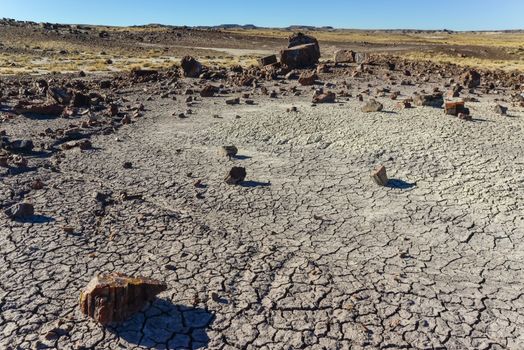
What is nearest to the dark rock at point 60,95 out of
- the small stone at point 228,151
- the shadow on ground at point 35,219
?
the small stone at point 228,151

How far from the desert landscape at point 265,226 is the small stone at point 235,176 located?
0.02 m

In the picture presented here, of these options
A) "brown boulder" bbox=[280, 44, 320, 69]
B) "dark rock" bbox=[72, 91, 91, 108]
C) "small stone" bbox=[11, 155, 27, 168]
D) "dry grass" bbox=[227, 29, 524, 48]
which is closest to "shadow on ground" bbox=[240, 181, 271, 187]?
"small stone" bbox=[11, 155, 27, 168]

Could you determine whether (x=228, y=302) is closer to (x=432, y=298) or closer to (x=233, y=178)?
(x=432, y=298)

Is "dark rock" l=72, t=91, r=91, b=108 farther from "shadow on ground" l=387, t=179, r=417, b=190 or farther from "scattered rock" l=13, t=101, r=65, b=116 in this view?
"shadow on ground" l=387, t=179, r=417, b=190

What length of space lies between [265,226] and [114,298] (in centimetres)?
242

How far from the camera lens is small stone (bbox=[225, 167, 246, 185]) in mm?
7219

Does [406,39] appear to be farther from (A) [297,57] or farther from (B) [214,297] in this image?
A: (B) [214,297]

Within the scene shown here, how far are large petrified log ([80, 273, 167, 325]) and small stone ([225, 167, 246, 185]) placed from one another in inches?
131

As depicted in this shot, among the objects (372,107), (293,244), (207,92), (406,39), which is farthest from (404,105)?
(406,39)

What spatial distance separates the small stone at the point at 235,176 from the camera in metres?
7.22

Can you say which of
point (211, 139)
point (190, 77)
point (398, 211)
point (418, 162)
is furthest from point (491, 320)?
point (190, 77)

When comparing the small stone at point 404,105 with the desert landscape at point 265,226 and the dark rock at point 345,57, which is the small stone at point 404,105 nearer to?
the desert landscape at point 265,226

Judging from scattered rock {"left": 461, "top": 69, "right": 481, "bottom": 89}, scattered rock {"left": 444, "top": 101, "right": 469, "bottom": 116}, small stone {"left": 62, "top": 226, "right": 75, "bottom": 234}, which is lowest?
small stone {"left": 62, "top": 226, "right": 75, "bottom": 234}

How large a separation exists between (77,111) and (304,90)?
7039 millimetres
